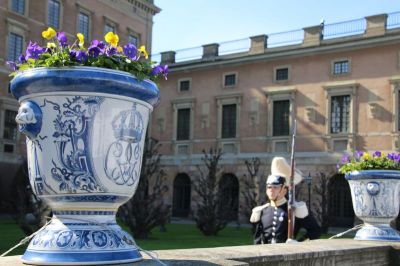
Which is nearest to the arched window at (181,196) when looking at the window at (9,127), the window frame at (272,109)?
the window frame at (272,109)

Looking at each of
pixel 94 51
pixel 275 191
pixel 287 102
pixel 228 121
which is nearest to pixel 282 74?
pixel 287 102

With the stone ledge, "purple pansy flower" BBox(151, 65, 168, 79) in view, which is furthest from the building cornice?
"purple pansy flower" BBox(151, 65, 168, 79)

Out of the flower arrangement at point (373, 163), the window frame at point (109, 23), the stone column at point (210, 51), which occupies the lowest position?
the flower arrangement at point (373, 163)

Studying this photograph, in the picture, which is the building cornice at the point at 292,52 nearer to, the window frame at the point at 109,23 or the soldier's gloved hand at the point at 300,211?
the window frame at the point at 109,23

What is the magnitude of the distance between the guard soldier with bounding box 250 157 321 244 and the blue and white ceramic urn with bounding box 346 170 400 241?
686mm

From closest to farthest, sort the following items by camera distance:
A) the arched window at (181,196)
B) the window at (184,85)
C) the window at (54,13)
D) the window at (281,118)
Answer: the window at (281,118), the window at (54,13), the arched window at (181,196), the window at (184,85)

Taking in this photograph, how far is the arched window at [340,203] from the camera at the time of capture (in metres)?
28.2

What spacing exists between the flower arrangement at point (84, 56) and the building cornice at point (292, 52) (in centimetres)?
2664

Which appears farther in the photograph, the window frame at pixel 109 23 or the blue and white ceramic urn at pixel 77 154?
the window frame at pixel 109 23

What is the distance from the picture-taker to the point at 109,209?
104 inches

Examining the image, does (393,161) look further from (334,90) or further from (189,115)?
(189,115)

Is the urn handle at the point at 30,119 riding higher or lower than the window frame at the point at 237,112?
lower

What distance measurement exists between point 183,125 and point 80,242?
3299 cm

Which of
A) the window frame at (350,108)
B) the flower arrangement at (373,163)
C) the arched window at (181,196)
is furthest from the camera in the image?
the arched window at (181,196)
